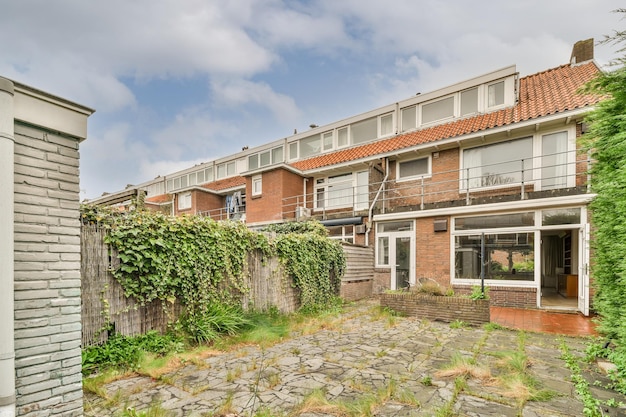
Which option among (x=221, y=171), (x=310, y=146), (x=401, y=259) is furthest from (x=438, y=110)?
(x=221, y=171)

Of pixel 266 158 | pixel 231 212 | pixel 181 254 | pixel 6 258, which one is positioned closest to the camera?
Result: pixel 6 258

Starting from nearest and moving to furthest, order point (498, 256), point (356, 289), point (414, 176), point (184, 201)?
1. point (498, 256)
2. point (356, 289)
3. point (414, 176)
4. point (184, 201)

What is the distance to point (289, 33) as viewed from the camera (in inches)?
365

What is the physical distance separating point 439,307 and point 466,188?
5.51 m

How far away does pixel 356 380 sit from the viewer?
4105 mm

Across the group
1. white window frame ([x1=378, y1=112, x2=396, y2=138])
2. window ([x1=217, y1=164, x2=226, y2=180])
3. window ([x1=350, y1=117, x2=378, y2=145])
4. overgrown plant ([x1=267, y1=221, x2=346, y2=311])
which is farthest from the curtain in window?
window ([x1=217, y1=164, x2=226, y2=180])

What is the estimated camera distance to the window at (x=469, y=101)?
13227mm

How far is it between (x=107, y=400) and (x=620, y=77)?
6.97m

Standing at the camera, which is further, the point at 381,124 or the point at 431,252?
the point at 381,124

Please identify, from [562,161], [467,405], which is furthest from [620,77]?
[562,161]

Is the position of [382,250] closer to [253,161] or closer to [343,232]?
[343,232]

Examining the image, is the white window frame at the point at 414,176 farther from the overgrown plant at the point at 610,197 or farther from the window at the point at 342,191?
the overgrown plant at the point at 610,197

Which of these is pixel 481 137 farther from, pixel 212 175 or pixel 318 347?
pixel 212 175

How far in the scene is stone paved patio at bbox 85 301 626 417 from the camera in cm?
336
